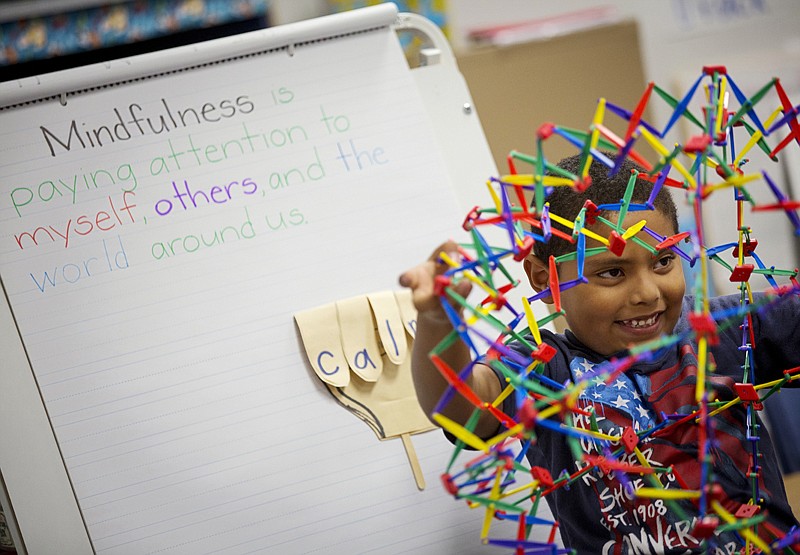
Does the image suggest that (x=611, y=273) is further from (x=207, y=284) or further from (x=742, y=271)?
(x=207, y=284)

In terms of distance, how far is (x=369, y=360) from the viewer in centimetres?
102

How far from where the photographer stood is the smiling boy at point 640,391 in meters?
0.81

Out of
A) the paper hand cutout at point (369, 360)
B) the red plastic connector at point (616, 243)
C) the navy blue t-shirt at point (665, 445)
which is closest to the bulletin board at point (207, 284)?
the paper hand cutout at point (369, 360)

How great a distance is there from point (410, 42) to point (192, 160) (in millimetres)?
1017

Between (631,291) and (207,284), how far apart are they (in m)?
0.49

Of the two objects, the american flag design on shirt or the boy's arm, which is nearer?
the boy's arm

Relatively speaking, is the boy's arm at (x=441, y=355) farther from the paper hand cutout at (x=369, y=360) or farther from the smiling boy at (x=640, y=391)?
the paper hand cutout at (x=369, y=360)

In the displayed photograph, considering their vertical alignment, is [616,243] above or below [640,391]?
above

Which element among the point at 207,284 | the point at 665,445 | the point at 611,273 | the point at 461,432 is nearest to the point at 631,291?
the point at 611,273

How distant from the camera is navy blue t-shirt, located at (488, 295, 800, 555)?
2.68ft

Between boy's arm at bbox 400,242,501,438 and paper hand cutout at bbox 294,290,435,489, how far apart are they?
0.19 m

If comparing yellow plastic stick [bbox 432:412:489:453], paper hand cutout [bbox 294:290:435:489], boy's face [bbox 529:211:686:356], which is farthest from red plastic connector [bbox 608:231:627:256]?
paper hand cutout [bbox 294:290:435:489]

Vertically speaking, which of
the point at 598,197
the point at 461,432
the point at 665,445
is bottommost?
the point at 665,445

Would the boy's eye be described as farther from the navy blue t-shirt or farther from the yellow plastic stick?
the yellow plastic stick
